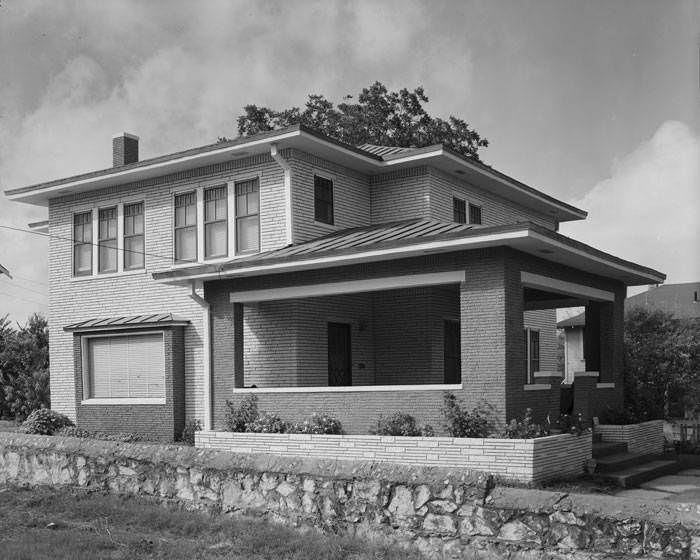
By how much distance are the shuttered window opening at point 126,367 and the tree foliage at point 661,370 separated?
34.0 feet

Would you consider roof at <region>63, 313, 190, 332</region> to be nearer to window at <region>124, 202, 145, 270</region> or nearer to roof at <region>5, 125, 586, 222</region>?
window at <region>124, 202, 145, 270</region>

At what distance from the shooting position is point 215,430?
16.9m

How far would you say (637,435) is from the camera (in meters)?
16.2

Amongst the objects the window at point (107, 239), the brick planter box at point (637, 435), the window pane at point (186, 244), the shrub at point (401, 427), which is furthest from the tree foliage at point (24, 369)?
the brick planter box at point (637, 435)

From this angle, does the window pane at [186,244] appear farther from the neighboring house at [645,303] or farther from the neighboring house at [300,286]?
the neighboring house at [645,303]

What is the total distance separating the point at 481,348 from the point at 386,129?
22874 mm

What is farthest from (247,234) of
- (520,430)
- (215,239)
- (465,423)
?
(520,430)

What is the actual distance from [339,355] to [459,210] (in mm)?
4876

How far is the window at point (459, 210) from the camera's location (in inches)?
815

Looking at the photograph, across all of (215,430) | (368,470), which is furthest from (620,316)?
(368,470)

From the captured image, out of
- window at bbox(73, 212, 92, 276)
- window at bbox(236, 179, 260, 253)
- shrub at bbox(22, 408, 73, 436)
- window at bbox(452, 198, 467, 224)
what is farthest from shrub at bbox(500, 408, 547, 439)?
window at bbox(73, 212, 92, 276)

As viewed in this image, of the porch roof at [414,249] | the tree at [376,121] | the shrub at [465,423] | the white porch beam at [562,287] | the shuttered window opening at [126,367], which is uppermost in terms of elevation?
the tree at [376,121]

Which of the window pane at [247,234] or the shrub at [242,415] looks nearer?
the shrub at [242,415]

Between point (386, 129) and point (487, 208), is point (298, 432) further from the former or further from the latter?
→ point (386, 129)
